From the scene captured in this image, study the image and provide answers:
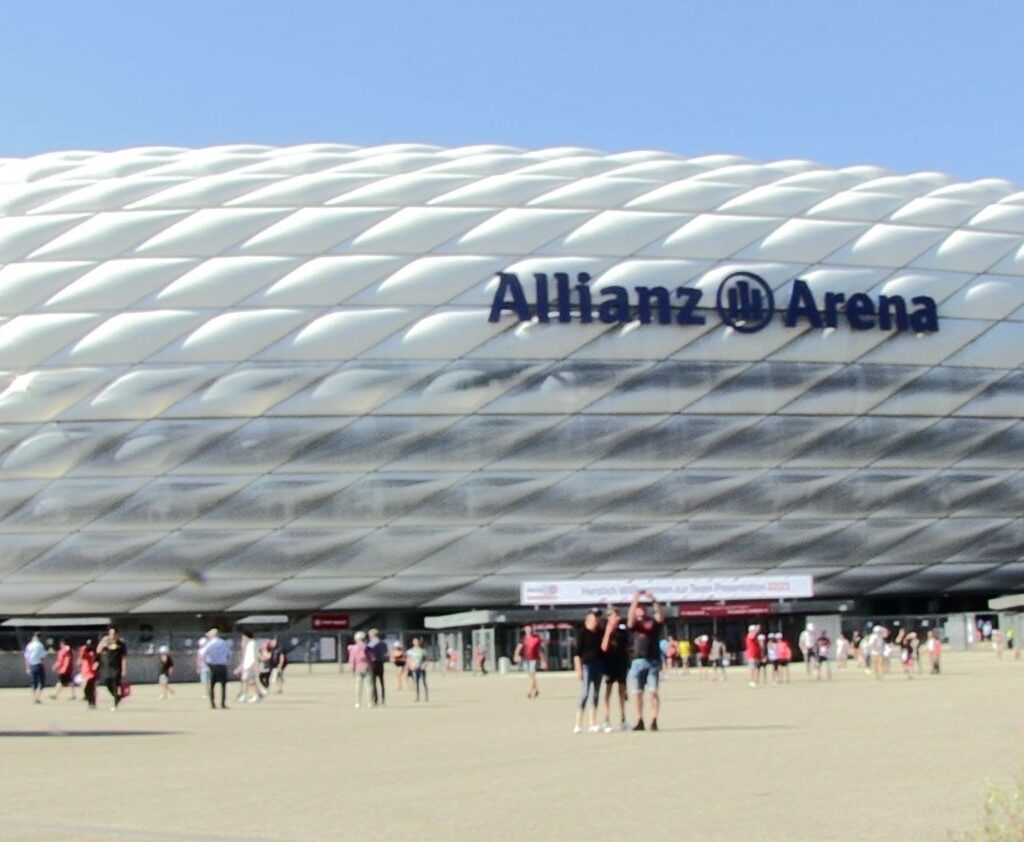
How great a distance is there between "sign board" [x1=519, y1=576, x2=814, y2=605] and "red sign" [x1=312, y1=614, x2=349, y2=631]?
239 inches

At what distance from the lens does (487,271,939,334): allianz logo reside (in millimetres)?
44969

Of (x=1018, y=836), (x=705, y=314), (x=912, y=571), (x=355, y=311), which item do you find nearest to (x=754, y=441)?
(x=705, y=314)

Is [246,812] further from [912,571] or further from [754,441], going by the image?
[912,571]

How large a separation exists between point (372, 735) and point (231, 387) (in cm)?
2675

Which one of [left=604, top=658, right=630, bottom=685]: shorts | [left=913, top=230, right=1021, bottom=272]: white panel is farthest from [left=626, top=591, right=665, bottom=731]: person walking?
[left=913, top=230, right=1021, bottom=272]: white panel

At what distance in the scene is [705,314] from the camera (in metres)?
46.0

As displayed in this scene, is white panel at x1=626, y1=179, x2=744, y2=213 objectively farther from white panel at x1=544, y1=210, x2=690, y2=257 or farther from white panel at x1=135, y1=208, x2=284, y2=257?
white panel at x1=135, y1=208, x2=284, y2=257

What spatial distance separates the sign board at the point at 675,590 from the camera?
140 feet

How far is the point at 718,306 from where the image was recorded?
151 feet

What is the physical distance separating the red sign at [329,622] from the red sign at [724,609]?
9770mm

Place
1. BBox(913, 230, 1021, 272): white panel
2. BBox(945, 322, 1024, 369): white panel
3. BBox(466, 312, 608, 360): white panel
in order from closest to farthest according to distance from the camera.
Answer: BBox(466, 312, 608, 360): white panel
BBox(945, 322, 1024, 369): white panel
BBox(913, 230, 1021, 272): white panel

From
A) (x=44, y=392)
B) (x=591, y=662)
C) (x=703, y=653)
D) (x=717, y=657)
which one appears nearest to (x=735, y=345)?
(x=703, y=653)

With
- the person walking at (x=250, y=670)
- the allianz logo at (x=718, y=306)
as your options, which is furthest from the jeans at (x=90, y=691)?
the allianz logo at (x=718, y=306)

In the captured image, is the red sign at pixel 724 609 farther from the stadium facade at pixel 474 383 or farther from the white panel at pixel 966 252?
the white panel at pixel 966 252
